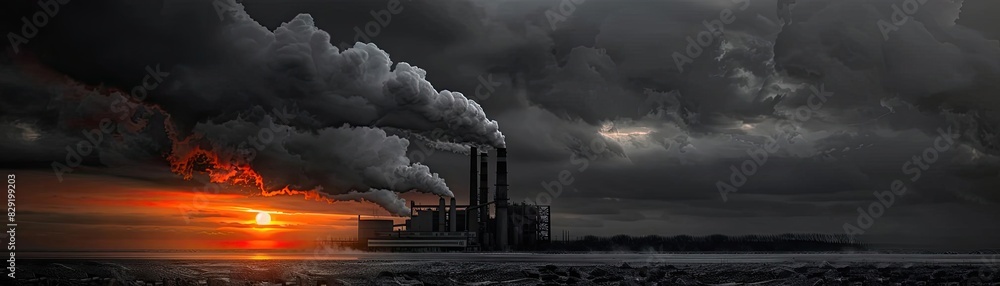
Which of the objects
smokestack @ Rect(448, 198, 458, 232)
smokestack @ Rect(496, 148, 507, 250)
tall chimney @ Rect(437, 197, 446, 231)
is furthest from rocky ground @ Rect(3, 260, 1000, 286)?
tall chimney @ Rect(437, 197, 446, 231)

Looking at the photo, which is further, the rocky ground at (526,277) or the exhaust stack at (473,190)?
the exhaust stack at (473,190)

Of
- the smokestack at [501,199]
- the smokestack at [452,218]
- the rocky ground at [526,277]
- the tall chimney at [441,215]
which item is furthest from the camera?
the tall chimney at [441,215]

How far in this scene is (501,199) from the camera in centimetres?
17250

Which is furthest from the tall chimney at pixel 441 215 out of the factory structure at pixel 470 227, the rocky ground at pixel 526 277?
the rocky ground at pixel 526 277

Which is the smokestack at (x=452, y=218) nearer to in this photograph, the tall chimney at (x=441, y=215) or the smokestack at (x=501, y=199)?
the tall chimney at (x=441, y=215)

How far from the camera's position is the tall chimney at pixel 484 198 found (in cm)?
17975

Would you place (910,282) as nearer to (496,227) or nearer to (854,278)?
(854,278)

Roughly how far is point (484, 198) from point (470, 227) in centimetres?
692

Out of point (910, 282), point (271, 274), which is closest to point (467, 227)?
point (271, 274)

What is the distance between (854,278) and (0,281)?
66.9 m

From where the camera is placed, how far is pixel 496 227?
17812cm

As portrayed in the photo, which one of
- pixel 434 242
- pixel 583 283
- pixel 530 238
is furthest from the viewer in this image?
pixel 530 238

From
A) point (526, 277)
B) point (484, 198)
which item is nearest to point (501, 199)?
point (484, 198)

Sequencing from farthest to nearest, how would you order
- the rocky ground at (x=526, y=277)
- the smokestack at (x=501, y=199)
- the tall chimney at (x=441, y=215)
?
1. the tall chimney at (x=441, y=215)
2. the smokestack at (x=501, y=199)
3. the rocky ground at (x=526, y=277)
